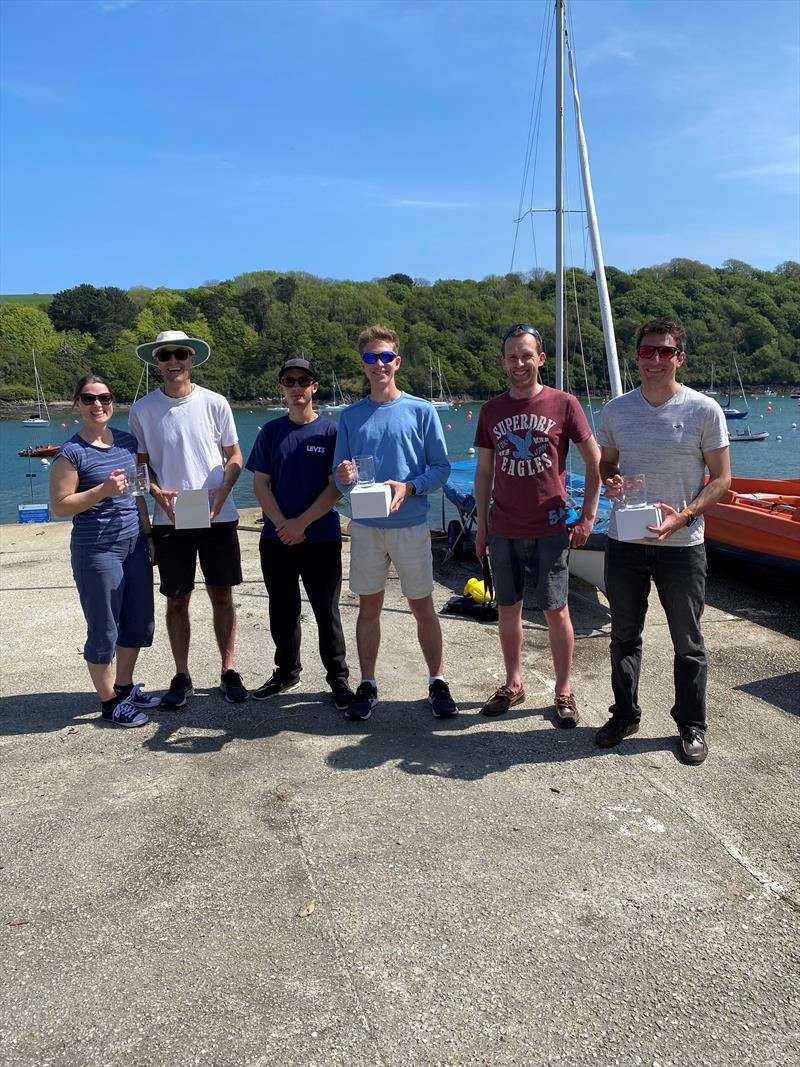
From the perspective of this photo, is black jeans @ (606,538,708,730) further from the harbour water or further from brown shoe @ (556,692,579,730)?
the harbour water

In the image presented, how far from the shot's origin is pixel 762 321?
321 feet

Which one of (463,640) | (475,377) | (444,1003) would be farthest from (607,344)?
(475,377)

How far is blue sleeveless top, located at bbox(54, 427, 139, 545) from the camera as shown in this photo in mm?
4039

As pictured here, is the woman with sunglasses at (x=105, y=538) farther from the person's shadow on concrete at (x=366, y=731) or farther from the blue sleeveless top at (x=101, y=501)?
the person's shadow on concrete at (x=366, y=731)

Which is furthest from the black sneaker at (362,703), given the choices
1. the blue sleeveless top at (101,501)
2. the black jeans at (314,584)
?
the blue sleeveless top at (101,501)

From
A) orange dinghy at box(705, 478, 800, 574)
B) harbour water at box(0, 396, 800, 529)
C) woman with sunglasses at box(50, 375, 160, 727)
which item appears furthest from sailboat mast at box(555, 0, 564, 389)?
woman with sunglasses at box(50, 375, 160, 727)

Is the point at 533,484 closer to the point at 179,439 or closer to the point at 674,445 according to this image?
the point at 674,445

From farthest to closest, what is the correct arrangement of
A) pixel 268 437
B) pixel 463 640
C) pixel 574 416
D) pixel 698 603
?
1. pixel 463 640
2. pixel 268 437
3. pixel 574 416
4. pixel 698 603

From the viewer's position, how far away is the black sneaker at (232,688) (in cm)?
458

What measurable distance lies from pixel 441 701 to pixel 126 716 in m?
1.72

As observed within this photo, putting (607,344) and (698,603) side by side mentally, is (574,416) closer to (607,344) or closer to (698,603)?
(698,603)

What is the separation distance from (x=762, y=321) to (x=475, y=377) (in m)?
36.4

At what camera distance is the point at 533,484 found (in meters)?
4.10

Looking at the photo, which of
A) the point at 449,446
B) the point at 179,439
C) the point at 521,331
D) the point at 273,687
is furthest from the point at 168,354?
the point at 449,446
